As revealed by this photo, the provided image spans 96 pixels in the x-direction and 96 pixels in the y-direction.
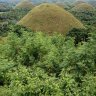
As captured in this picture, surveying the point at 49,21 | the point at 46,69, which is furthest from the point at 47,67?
the point at 49,21

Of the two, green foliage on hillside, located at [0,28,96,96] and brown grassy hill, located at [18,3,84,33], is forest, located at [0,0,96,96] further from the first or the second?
brown grassy hill, located at [18,3,84,33]

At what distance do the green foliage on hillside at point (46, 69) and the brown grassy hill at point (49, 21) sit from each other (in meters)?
21.4

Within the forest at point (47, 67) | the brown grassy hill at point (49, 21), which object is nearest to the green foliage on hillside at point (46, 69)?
the forest at point (47, 67)

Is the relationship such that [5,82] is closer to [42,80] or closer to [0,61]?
[0,61]

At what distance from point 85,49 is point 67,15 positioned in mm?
40124

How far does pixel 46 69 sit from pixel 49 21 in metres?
35.3

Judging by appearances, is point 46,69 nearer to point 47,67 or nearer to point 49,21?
point 47,67

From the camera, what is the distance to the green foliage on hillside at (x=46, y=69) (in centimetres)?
1988

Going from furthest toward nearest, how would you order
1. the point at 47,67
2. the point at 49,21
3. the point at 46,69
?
the point at 49,21 → the point at 46,69 → the point at 47,67

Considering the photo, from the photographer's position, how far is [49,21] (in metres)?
63.8

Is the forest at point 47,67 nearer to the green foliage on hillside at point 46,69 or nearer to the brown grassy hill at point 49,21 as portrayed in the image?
the green foliage on hillside at point 46,69

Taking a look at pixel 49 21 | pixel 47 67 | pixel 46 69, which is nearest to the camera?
pixel 47 67

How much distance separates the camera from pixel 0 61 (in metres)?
28.7

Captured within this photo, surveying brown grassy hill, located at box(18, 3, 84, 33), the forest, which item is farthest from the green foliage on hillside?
brown grassy hill, located at box(18, 3, 84, 33)
